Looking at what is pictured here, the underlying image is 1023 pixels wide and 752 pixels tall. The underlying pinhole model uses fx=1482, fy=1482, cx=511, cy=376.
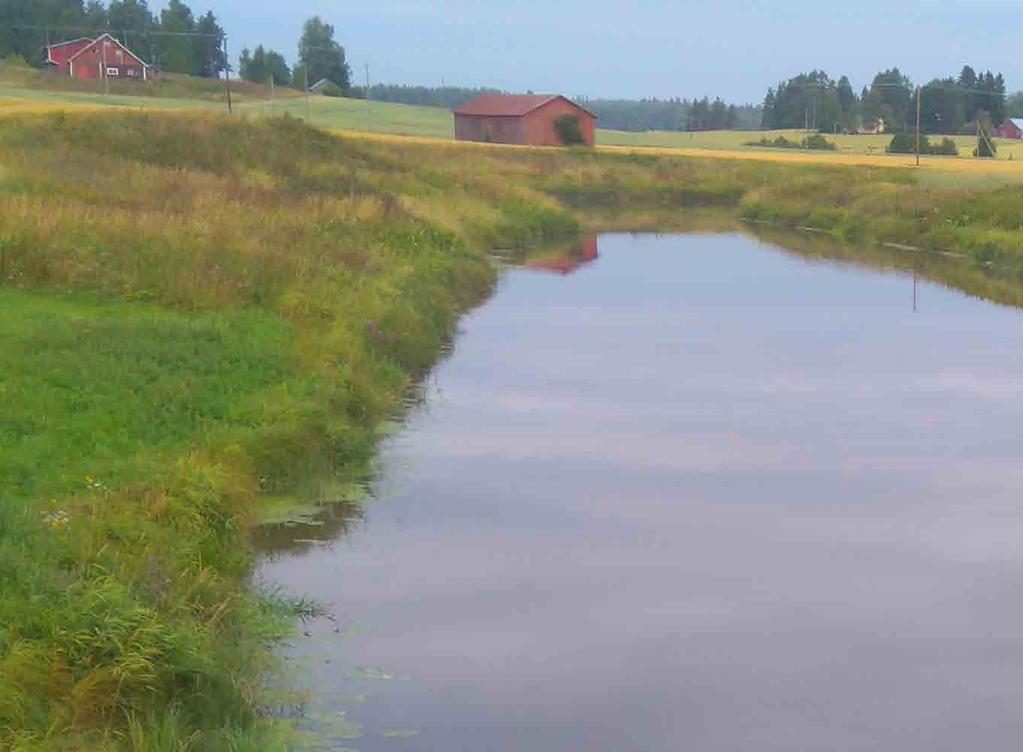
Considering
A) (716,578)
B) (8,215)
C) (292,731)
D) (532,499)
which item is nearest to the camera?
(292,731)

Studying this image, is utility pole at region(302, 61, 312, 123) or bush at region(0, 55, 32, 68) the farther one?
utility pole at region(302, 61, 312, 123)

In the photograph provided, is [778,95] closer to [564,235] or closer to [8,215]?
[564,235]

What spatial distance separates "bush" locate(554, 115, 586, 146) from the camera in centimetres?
7775

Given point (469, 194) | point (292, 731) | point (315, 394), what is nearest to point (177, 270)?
point (315, 394)

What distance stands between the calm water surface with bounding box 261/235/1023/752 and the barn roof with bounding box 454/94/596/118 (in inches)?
2190

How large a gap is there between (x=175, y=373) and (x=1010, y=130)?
112490 millimetres

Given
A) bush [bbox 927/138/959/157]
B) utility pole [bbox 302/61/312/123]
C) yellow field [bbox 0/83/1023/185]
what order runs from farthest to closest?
utility pole [bbox 302/61/312/123], bush [bbox 927/138/959/157], yellow field [bbox 0/83/1023/185]

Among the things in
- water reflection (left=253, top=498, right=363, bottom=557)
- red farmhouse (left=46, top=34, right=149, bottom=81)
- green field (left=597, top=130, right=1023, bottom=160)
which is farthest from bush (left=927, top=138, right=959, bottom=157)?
water reflection (left=253, top=498, right=363, bottom=557)

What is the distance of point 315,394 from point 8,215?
645 cm

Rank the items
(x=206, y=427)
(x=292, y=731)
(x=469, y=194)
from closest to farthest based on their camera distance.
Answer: (x=292, y=731) → (x=206, y=427) → (x=469, y=194)

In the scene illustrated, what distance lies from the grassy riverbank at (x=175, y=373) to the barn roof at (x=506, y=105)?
38635 millimetres

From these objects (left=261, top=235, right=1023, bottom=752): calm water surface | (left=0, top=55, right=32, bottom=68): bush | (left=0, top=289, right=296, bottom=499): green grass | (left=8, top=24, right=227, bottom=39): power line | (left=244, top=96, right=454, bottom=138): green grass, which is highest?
(left=8, top=24, right=227, bottom=39): power line

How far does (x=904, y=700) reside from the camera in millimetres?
9562

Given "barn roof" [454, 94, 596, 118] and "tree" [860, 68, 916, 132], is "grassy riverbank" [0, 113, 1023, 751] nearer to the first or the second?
"barn roof" [454, 94, 596, 118]
